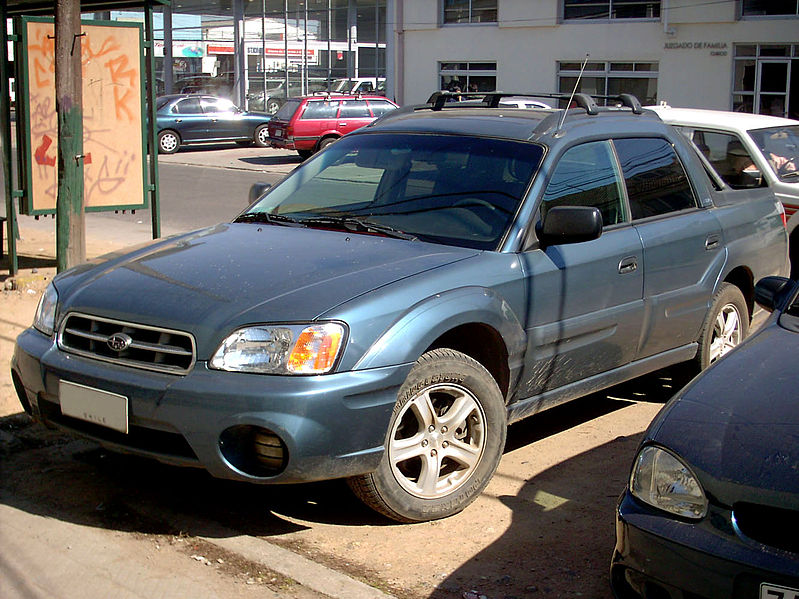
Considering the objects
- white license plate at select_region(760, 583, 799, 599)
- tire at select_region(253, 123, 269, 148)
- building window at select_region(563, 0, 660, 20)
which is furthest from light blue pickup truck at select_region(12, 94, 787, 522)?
tire at select_region(253, 123, 269, 148)

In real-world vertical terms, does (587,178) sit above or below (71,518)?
above

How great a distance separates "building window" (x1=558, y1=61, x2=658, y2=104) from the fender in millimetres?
23868

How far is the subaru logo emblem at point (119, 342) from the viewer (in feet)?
13.3

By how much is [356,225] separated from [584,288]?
1.17m

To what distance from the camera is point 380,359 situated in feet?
12.9

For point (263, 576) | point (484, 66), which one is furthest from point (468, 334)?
point (484, 66)

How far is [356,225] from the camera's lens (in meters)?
4.88

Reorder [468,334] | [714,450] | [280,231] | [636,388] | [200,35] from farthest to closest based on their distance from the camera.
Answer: [200,35] → [636,388] → [280,231] → [468,334] → [714,450]

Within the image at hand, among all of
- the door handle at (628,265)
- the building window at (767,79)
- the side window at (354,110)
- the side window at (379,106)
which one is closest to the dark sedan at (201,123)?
the side window at (354,110)

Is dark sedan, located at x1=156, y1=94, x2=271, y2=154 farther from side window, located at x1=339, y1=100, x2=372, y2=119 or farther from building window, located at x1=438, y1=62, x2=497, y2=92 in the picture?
building window, located at x1=438, y1=62, x2=497, y2=92

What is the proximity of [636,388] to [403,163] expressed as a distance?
242 cm

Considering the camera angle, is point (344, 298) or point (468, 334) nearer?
point (344, 298)

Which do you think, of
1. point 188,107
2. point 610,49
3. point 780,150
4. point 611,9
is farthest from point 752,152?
point 188,107

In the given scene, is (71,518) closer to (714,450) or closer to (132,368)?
(132,368)
